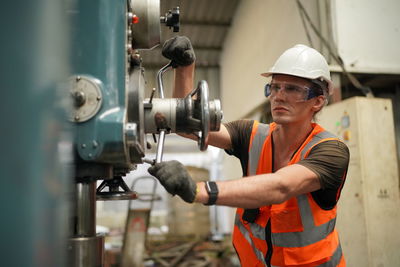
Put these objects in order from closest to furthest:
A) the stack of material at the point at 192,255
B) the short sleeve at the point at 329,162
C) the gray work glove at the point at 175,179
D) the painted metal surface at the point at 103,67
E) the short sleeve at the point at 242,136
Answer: the painted metal surface at the point at 103,67
the gray work glove at the point at 175,179
the short sleeve at the point at 329,162
the short sleeve at the point at 242,136
the stack of material at the point at 192,255

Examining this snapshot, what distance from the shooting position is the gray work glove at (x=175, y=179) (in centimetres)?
85

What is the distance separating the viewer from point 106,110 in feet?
2.44

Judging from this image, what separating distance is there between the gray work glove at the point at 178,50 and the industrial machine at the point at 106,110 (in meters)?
0.19

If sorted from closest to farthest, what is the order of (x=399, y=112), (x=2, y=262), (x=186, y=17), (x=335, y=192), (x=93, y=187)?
(x=2, y=262), (x=93, y=187), (x=335, y=192), (x=399, y=112), (x=186, y=17)

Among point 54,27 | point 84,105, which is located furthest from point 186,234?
point 54,27

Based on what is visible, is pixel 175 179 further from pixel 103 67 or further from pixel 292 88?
pixel 292 88

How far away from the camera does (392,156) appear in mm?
2113

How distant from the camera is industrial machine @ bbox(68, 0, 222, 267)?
732 mm

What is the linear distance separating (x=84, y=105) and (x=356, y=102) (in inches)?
70.9

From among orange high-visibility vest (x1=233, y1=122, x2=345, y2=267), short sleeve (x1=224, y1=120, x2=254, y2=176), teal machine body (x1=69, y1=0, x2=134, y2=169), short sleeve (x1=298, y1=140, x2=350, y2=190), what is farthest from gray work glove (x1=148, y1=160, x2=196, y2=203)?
short sleeve (x1=224, y1=120, x2=254, y2=176)

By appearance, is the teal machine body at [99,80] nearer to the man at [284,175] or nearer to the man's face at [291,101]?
the man at [284,175]

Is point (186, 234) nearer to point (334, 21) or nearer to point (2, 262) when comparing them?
point (334, 21)

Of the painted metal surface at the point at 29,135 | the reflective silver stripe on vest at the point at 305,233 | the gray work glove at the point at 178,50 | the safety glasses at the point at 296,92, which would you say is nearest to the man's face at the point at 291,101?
the safety glasses at the point at 296,92

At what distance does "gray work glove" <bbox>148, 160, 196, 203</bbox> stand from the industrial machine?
36mm
